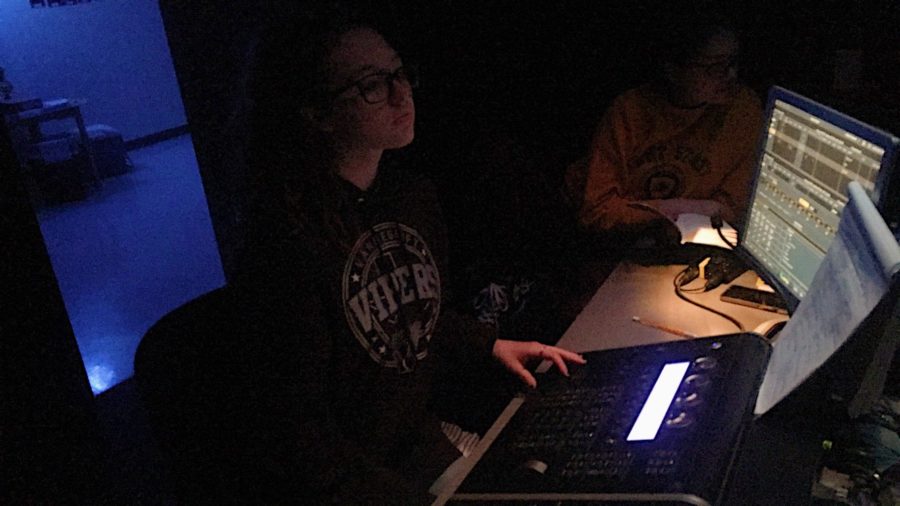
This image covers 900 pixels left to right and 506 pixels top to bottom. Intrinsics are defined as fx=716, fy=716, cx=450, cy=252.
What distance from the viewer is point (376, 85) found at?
1.25m

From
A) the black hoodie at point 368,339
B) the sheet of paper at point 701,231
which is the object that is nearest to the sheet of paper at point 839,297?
the black hoodie at point 368,339

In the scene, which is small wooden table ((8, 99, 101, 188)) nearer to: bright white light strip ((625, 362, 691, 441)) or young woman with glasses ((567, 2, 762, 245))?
young woman with glasses ((567, 2, 762, 245))

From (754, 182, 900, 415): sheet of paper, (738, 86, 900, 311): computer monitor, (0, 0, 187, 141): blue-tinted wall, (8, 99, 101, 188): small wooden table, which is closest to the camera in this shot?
(754, 182, 900, 415): sheet of paper

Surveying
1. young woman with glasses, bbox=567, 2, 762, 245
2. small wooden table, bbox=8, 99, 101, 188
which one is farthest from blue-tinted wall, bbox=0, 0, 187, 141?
young woman with glasses, bbox=567, 2, 762, 245

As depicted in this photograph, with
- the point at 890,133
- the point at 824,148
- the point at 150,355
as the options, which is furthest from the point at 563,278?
the point at 150,355

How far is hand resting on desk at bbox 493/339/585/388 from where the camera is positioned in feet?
3.90

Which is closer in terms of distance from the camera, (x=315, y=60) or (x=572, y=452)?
(x=572, y=452)

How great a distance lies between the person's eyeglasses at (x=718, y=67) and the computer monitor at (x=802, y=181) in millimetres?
692

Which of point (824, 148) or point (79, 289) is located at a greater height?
point (824, 148)

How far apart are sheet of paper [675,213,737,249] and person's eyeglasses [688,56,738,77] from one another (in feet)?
1.49

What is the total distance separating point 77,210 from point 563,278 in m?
4.37

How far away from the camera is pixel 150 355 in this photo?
1.08 meters

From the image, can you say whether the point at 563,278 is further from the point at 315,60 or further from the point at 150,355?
the point at 150,355

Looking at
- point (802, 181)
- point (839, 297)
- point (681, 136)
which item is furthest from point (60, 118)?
point (839, 297)
